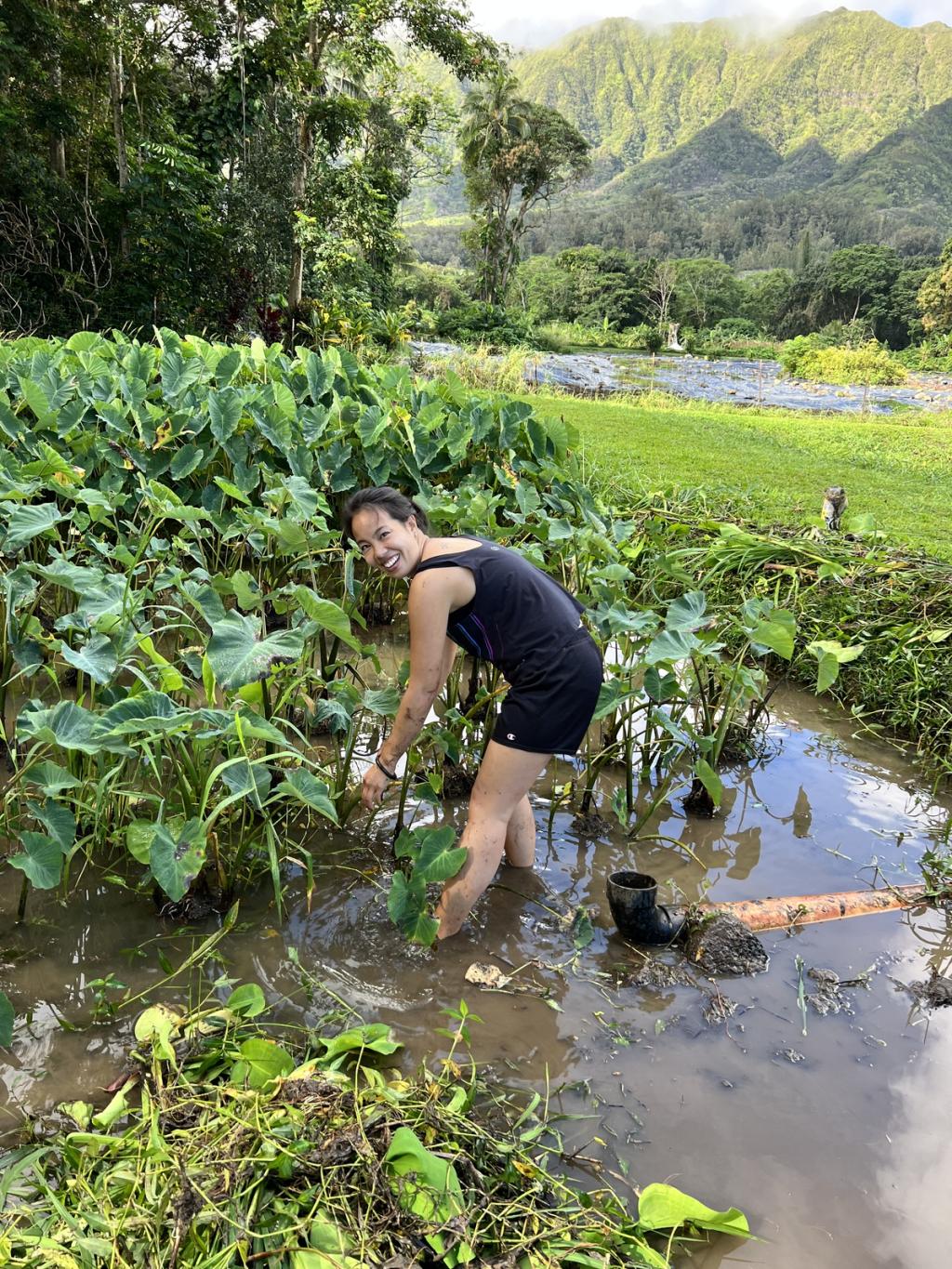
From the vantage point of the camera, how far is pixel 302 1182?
1.38 meters

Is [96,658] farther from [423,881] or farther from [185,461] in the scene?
[185,461]

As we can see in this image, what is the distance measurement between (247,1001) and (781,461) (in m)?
6.92

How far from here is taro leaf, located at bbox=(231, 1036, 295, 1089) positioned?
1546 millimetres

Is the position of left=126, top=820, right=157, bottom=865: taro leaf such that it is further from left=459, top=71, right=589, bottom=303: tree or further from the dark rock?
left=459, top=71, right=589, bottom=303: tree

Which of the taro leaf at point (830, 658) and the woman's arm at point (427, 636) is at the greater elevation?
the woman's arm at point (427, 636)

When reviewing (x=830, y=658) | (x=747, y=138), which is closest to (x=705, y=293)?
(x=830, y=658)

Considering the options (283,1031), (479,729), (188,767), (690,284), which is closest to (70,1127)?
(283,1031)

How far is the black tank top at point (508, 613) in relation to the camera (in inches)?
78.0

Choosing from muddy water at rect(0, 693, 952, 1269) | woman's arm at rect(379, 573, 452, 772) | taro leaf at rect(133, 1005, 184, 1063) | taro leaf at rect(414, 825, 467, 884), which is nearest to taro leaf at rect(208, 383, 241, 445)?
muddy water at rect(0, 693, 952, 1269)

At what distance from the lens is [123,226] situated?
10023 millimetres

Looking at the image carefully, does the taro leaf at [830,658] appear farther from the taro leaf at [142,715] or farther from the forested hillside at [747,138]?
the forested hillside at [747,138]

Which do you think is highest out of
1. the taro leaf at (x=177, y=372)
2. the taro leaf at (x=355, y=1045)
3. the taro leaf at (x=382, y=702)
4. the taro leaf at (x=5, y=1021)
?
the taro leaf at (x=177, y=372)

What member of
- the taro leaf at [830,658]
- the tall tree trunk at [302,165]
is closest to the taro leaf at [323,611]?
the taro leaf at [830,658]

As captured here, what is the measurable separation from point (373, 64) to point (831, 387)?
11.3 metres
